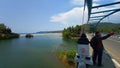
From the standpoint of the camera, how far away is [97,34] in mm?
7977

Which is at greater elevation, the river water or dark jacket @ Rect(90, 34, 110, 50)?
dark jacket @ Rect(90, 34, 110, 50)

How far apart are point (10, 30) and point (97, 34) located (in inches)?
4470

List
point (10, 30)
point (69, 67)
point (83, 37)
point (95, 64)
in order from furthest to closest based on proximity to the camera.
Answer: point (10, 30), point (69, 67), point (95, 64), point (83, 37)

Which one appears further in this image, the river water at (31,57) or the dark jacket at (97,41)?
the river water at (31,57)

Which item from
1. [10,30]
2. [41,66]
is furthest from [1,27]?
[41,66]

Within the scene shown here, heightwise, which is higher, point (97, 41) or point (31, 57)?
point (97, 41)

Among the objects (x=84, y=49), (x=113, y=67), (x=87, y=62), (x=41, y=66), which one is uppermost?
(x=84, y=49)

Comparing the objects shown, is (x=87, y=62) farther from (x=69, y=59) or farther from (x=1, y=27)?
(x=1, y=27)

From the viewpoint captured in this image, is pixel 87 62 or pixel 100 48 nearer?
pixel 87 62

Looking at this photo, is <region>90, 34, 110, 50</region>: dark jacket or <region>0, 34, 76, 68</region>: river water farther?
<region>0, 34, 76, 68</region>: river water

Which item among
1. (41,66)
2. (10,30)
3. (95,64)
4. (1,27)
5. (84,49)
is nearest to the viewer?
(84,49)

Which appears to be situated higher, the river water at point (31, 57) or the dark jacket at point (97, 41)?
the dark jacket at point (97, 41)

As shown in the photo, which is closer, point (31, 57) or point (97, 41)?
point (97, 41)

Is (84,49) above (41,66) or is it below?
above
